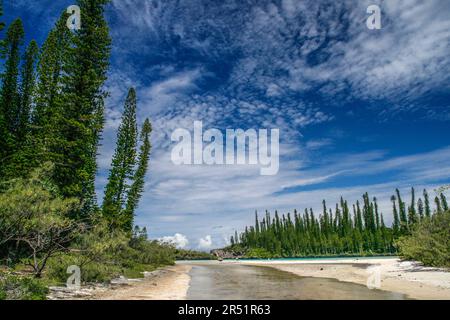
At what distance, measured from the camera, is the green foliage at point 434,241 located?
22.5 m

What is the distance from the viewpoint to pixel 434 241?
2295 cm

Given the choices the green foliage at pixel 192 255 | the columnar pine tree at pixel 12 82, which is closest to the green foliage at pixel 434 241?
the columnar pine tree at pixel 12 82

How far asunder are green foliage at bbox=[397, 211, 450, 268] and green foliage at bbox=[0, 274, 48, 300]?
23969mm

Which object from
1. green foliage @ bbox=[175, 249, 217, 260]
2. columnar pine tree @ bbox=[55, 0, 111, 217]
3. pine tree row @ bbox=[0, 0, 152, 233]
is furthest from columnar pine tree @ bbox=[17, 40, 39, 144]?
green foliage @ bbox=[175, 249, 217, 260]

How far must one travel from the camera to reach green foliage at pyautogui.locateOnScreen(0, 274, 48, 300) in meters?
10.0

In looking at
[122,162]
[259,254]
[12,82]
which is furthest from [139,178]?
[259,254]

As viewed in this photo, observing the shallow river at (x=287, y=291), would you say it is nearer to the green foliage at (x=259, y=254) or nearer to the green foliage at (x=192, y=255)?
the green foliage at (x=259, y=254)

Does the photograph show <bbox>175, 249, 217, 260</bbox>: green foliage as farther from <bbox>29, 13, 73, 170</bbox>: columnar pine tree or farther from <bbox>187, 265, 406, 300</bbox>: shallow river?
<bbox>187, 265, 406, 300</bbox>: shallow river

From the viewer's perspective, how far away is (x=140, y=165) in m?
48.1

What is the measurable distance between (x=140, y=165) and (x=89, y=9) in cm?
2426

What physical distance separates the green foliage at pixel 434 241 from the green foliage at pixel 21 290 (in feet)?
78.6

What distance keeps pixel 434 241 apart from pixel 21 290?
25.0m

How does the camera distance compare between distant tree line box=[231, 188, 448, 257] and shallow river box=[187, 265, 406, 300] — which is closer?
shallow river box=[187, 265, 406, 300]
